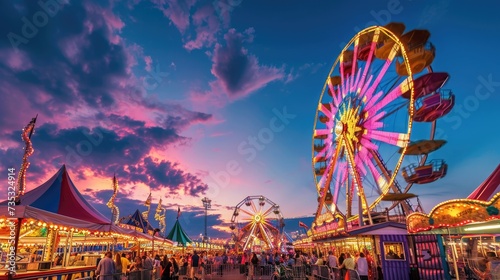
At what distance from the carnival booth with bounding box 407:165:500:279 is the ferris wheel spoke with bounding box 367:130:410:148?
13.6 feet

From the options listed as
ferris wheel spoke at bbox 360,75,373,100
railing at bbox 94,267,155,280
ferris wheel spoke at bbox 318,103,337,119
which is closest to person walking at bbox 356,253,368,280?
A: railing at bbox 94,267,155,280

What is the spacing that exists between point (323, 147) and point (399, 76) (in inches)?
461

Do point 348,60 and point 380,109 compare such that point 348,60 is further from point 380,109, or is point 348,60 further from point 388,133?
point 388,133

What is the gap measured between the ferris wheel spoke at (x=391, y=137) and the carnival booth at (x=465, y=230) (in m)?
4.14

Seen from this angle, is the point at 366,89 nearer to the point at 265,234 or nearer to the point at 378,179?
the point at 378,179

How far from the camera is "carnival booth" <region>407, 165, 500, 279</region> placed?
29.4 ft

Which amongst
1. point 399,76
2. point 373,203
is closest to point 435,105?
point 399,76

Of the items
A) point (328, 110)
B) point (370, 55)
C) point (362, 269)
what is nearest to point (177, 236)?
point (328, 110)

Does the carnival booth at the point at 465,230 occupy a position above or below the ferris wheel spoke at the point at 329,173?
below

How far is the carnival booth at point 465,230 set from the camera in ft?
29.4

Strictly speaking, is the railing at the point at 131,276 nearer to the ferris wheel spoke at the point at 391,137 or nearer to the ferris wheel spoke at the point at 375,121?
the ferris wheel spoke at the point at 391,137

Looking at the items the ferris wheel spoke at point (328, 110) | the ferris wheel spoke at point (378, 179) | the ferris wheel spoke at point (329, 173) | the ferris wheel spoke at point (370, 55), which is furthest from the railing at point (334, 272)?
the ferris wheel spoke at point (328, 110)

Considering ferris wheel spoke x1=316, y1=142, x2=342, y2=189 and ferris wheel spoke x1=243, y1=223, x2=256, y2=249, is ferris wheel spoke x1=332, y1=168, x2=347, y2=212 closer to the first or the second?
ferris wheel spoke x1=316, y1=142, x2=342, y2=189

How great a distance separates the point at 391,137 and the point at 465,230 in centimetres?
687
